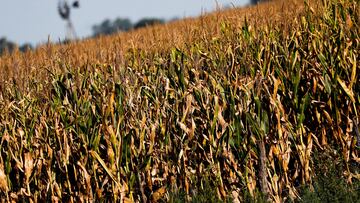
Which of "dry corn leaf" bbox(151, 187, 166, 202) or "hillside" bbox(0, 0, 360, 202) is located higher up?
"hillside" bbox(0, 0, 360, 202)

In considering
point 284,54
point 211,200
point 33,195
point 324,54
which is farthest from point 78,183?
point 324,54

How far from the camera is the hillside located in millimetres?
5855

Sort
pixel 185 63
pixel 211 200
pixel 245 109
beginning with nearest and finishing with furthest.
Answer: pixel 211 200, pixel 245 109, pixel 185 63

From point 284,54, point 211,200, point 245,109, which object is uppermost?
point 284,54

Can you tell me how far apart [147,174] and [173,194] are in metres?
0.34

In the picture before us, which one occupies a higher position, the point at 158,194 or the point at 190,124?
the point at 190,124

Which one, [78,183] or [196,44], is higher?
[196,44]

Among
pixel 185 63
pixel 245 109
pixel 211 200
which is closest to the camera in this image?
pixel 211 200

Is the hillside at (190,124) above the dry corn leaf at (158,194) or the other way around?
above

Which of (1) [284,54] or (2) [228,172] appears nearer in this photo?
(2) [228,172]

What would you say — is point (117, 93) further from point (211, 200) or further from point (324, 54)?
point (324, 54)

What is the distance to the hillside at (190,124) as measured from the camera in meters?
5.86

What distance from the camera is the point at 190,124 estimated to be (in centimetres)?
607

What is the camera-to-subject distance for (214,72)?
6.41 metres
